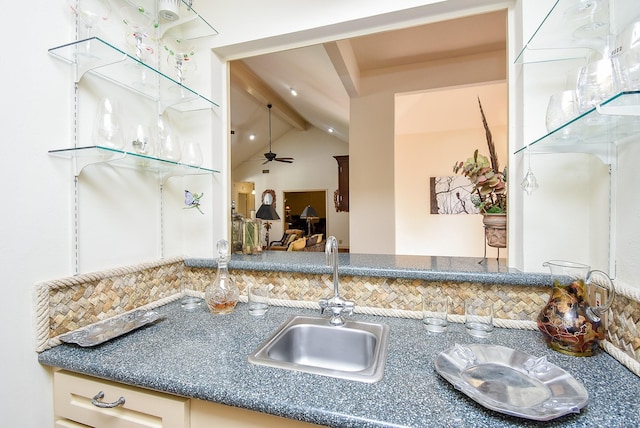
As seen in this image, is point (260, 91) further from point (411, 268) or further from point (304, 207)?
point (411, 268)

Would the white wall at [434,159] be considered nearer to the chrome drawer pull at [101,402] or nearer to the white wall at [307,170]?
the white wall at [307,170]

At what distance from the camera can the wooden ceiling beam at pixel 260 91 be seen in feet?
13.1

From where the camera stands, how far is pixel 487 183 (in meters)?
1.06

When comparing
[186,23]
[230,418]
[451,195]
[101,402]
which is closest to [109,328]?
[101,402]

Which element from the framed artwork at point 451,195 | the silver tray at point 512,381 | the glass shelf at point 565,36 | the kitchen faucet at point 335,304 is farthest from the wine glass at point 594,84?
the framed artwork at point 451,195

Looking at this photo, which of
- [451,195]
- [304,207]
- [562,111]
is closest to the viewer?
[562,111]

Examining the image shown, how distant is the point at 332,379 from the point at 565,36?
1.18 metres

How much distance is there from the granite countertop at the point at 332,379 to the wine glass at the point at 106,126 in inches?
24.9

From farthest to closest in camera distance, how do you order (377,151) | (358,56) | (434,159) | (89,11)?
(434,159)
(377,151)
(358,56)
(89,11)

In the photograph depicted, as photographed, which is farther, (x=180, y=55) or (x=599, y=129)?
(x=180, y=55)

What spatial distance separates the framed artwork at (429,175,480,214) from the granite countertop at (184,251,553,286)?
309 centimetres

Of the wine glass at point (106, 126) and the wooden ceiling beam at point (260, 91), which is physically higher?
the wooden ceiling beam at point (260, 91)

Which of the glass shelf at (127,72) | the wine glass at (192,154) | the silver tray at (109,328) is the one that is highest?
the glass shelf at (127,72)

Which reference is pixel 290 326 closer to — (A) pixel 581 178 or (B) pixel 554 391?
(B) pixel 554 391
